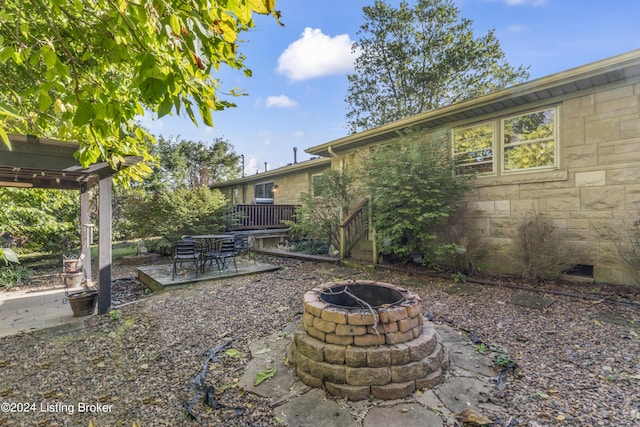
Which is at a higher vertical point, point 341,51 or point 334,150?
point 341,51

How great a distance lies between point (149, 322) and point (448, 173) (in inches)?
233

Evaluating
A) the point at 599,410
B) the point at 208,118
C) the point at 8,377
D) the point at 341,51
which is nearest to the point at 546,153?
the point at 599,410

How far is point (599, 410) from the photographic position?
2004 millimetres

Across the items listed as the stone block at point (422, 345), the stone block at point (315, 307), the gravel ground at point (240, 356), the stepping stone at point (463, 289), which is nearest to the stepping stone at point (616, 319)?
the gravel ground at point (240, 356)

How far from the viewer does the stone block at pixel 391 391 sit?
2.17 meters

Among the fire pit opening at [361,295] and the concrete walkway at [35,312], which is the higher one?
the fire pit opening at [361,295]

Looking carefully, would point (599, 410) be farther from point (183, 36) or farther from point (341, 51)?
point (341, 51)

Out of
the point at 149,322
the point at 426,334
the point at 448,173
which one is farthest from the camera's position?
the point at 448,173

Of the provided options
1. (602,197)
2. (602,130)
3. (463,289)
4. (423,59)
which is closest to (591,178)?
(602,197)

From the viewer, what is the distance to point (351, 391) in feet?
7.16

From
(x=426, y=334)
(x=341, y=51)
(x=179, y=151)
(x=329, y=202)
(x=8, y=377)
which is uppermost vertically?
(x=341, y=51)

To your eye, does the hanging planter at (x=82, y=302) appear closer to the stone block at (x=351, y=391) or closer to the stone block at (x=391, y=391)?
the stone block at (x=351, y=391)

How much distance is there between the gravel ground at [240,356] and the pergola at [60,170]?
0.74m

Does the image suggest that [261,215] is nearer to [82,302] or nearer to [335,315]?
[82,302]
